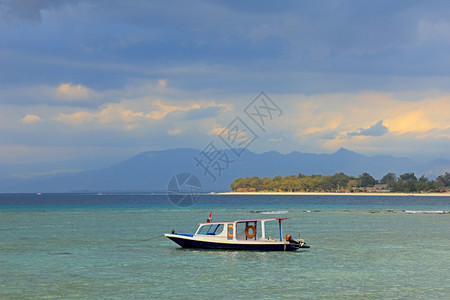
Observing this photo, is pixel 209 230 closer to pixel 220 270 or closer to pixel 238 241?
pixel 238 241

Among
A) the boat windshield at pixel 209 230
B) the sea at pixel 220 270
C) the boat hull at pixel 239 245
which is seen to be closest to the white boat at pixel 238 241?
the boat hull at pixel 239 245

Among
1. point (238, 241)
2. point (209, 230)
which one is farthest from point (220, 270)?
point (209, 230)

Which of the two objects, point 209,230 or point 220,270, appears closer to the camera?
point 220,270

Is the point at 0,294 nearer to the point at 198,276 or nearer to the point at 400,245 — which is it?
the point at 198,276

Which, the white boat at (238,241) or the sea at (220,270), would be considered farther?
the white boat at (238,241)

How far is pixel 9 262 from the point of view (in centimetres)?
5109

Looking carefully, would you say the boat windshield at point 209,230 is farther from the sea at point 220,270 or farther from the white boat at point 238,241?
the sea at point 220,270

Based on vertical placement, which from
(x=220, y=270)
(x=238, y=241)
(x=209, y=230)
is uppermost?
(x=209, y=230)

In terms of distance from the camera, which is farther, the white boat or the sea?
the white boat

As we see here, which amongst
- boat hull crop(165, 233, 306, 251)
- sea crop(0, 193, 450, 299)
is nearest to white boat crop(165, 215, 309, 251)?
boat hull crop(165, 233, 306, 251)

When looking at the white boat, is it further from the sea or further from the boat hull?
the sea

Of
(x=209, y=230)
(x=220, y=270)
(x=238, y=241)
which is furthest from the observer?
(x=209, y=230)

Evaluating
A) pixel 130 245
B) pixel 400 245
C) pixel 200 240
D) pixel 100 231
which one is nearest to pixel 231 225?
pixel 200 240

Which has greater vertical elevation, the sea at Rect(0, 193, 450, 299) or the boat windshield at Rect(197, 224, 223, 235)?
the boat windshield at Rect(197, 224, 223, 235)
